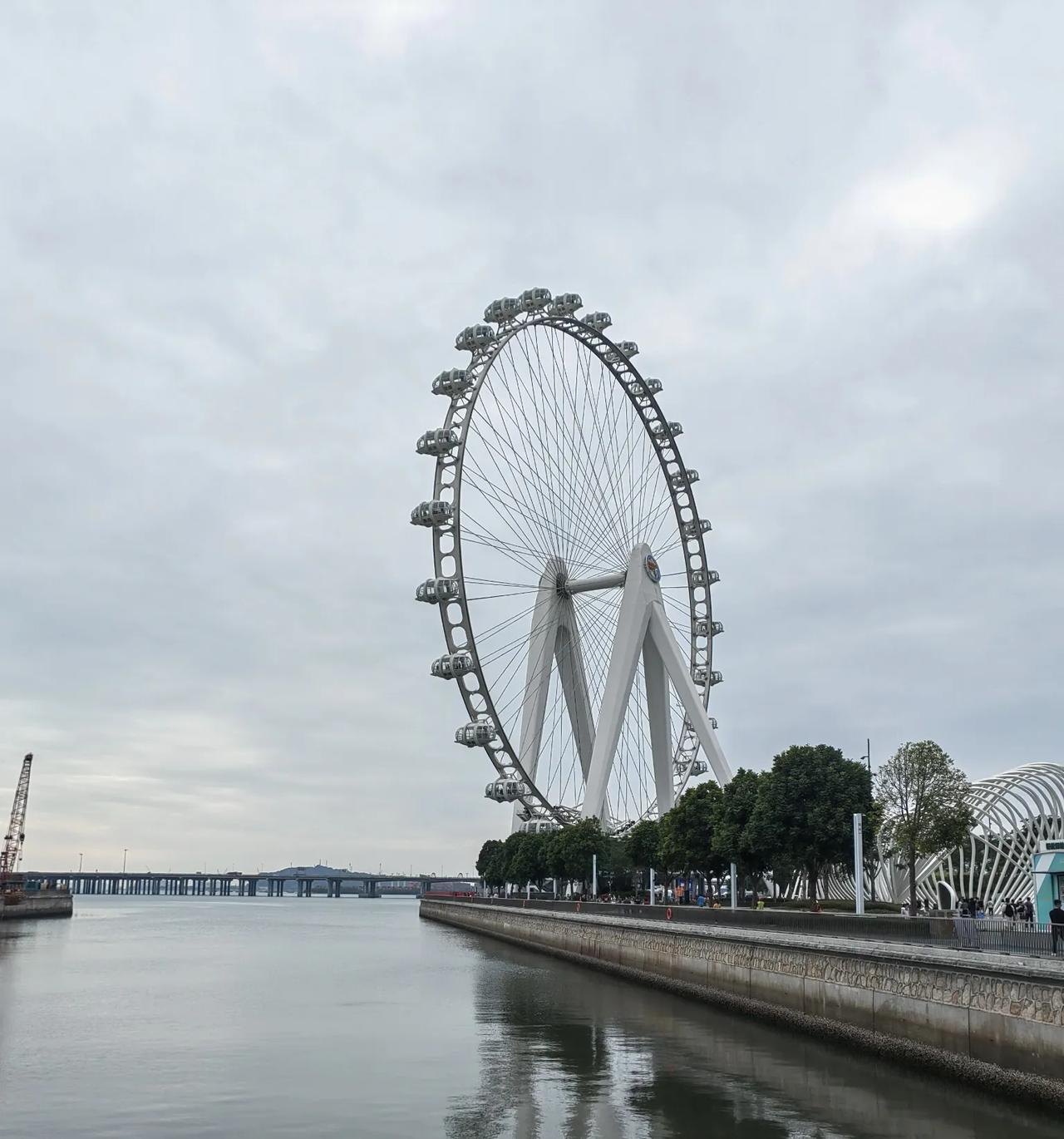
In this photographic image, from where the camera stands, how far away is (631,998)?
34844 millimetres

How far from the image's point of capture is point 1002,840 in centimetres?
5575

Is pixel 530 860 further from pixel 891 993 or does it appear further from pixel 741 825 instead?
pixel 891 993

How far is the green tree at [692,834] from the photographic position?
54562 mm

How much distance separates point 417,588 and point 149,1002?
24.9 meters

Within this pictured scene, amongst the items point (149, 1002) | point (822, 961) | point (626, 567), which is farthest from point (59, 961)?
point (822, 961)

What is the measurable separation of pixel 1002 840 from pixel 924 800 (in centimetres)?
1688

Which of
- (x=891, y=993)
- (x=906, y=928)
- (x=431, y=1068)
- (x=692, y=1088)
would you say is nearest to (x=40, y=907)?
(x=431, y=1068)

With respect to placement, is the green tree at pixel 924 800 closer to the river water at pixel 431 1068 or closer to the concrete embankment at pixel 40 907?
the river water at pixel 431 1068

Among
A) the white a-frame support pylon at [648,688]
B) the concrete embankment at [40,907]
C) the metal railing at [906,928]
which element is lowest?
the concrete embankment at [40,907]

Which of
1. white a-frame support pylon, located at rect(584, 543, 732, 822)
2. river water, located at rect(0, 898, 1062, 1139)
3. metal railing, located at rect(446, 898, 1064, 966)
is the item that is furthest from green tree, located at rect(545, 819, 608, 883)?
river water, located at rect(0, 898, 1062, 1139)

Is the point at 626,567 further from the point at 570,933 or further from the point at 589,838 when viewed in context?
the point at 570,933

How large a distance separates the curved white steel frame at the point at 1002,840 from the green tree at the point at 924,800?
36.5ft

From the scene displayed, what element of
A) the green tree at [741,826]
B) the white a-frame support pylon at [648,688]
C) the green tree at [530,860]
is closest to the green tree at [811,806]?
the green tree at [741,826]

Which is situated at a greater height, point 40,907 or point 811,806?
point 811,806
